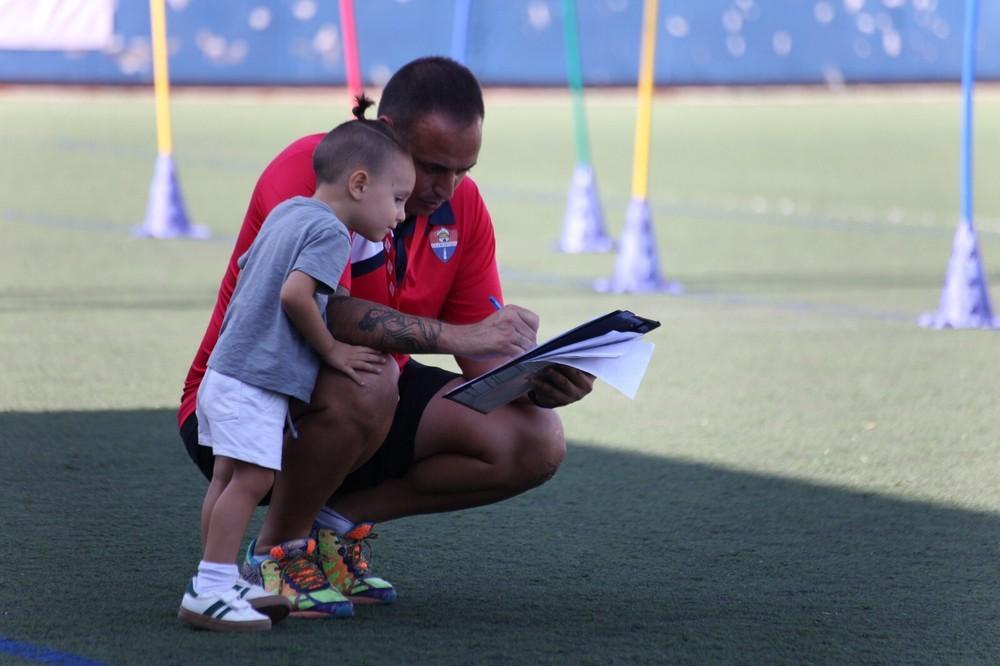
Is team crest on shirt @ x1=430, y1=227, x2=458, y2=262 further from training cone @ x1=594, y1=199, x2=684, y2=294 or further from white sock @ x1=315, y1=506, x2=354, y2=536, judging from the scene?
training cone @ x1=594, y1=199, x2=684, y2=294

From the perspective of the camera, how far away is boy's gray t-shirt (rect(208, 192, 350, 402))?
312 cm

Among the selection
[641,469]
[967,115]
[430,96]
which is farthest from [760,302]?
[430,96]

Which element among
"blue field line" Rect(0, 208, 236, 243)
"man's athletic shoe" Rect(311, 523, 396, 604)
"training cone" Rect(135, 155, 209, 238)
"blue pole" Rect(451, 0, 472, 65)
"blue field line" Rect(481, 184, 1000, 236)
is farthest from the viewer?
"blue field line" Rect(481, 184, 1000, 236)

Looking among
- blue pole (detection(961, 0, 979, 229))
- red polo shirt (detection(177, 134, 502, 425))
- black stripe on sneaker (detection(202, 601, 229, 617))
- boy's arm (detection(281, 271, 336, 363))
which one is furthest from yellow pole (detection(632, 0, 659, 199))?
black stripe on sneaker (detection(202, 601, 229, 617))

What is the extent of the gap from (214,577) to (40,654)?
1.11 feet

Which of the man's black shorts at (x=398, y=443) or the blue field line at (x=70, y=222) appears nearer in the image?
the man's black shorts at (x=398, y=443)

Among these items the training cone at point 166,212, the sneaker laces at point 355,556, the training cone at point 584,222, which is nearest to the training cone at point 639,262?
the training cone at point 584,222

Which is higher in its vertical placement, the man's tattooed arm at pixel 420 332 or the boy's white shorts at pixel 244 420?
the man's tattooed arm at pixel 420 332

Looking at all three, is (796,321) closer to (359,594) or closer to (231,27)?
(359,594)

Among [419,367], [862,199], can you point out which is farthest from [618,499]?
[862,199]

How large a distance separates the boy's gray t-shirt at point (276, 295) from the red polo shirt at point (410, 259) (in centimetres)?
17

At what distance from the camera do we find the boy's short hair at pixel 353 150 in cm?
319

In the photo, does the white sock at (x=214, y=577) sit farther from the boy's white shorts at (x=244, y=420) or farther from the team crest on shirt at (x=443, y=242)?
the team crest on shirt at (x=443, y=242)

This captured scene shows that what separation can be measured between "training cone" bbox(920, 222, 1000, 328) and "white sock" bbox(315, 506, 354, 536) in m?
4.24
